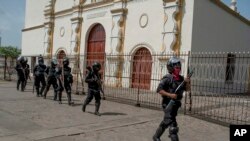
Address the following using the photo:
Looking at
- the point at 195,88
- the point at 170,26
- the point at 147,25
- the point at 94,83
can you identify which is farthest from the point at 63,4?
the point at 94,83

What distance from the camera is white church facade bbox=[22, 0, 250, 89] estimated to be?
52.7ft

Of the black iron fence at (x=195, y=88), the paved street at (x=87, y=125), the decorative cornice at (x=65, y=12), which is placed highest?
the decorative cornice at (x=65, y=12)

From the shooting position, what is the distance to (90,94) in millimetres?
9336

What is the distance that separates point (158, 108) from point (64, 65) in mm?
3740

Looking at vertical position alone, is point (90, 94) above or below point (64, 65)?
below

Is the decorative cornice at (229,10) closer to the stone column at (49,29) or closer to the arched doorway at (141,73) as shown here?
the arched doorway at (141,73)

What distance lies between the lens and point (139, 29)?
18250 millimetres

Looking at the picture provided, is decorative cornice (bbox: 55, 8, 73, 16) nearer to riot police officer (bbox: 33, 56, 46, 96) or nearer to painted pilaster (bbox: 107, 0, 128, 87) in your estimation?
painted pilaster (bbox: 107, 0, 128, 87)

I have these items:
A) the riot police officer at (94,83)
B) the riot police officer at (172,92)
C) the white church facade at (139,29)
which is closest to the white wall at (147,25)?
the white church facade at (139,29)

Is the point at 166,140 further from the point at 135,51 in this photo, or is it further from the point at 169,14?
the point at 135,51

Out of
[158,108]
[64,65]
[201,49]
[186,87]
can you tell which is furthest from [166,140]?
[201,49]

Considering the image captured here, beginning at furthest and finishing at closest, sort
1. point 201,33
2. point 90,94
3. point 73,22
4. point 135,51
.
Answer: point 73,22 → point 135,51 → point 201,33 → point 90,94

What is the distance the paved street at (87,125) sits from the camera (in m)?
6.61

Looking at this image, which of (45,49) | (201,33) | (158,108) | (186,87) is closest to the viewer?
(186,87)
